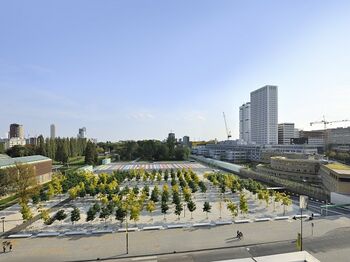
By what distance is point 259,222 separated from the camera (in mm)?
28578

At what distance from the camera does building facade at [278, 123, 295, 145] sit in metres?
169

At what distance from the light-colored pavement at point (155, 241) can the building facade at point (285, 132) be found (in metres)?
149

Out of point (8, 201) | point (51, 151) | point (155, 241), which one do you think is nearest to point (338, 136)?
point (51, 151)

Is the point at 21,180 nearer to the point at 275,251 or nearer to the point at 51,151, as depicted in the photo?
the point at 275,251

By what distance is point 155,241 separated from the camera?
2345 centimetres

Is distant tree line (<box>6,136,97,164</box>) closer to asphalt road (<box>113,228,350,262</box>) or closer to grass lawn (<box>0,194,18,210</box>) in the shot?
grass lawn (<box>0,194,18,210</box>)

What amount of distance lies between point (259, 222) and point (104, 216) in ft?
49.2

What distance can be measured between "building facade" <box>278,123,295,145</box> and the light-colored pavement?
14851 cm

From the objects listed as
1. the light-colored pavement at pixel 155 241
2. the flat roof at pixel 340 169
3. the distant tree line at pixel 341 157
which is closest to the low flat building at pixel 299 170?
the flat roof at pixel 340 169

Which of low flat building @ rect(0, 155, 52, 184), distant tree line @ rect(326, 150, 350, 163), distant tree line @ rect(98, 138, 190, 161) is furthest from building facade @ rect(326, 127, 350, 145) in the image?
low flat building @ rect(0, 155, 52, 184)

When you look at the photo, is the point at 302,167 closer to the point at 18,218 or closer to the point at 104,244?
the point at 104,244

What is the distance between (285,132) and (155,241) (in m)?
160

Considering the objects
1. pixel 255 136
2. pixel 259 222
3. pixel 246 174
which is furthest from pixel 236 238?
pixel 255 136

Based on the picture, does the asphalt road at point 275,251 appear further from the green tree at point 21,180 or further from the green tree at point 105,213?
the green tree at point 21,180
